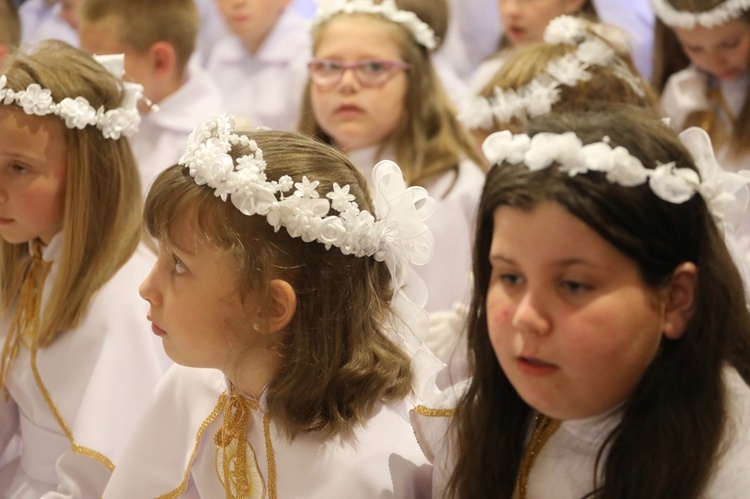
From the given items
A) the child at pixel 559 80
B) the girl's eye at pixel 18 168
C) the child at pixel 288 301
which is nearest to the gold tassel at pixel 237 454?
the child at pixel 288 301

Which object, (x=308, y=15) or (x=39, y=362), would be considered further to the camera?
(x=308, y=15)

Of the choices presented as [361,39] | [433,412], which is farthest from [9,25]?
[433,412]

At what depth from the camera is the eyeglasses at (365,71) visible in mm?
3156

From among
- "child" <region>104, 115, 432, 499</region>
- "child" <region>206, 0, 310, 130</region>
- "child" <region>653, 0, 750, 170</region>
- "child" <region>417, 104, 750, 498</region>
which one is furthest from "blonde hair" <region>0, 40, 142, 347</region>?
"child" <region>206, 0, 310, 130</region>

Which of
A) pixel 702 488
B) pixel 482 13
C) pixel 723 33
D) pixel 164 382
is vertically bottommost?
pixel 702 488

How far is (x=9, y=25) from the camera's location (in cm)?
418

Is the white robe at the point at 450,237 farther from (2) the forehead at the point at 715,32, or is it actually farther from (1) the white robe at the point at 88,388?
(1) the white robe at the point at 88,388

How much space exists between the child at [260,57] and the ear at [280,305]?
9.26 feet

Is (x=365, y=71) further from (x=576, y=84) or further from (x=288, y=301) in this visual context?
(x=288, y=301)

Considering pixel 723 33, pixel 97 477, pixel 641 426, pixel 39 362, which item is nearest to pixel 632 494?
pixel 641 426

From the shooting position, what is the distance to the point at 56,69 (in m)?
2.18

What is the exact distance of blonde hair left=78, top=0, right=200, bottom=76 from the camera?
3441mm

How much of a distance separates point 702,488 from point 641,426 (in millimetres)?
106

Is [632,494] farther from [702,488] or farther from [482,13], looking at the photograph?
[482,13]
